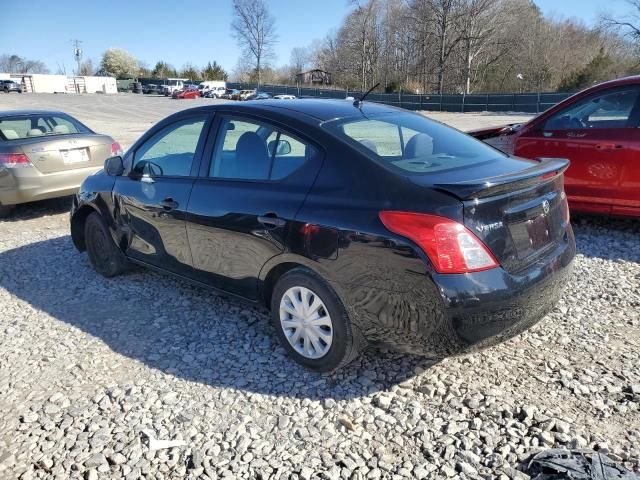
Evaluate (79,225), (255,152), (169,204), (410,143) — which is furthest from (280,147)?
(79,225)

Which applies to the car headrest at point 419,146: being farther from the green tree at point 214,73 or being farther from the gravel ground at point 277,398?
the green tree at point 214,73

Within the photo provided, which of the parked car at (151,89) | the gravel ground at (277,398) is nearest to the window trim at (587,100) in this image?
the gravel ground at (277,398)

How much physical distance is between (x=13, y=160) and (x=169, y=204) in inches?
169

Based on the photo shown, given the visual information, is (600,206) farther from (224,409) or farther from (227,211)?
(224,409)

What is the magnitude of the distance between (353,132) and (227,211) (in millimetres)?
990

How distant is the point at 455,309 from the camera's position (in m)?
2.53

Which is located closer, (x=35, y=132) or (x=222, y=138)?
(x=222, y=138)

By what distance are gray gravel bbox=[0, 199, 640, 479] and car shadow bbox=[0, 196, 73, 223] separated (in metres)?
3.94

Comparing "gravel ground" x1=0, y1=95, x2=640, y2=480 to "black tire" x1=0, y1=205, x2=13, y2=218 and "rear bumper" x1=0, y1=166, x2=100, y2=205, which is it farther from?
"black tire" x1=0, y1=205, x2=13, y2=218

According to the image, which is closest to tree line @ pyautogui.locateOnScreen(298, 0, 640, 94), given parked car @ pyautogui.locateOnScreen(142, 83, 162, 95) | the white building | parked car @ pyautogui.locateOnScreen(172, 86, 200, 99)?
parked car @ pyautogui.locateOnScreen(172, 86, 200, 99)

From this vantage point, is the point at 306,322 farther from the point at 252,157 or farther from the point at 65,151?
the point at 65,151

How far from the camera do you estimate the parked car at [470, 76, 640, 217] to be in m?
5.26

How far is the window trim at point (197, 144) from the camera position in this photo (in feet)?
12.5

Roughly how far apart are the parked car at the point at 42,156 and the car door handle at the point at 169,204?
406cm
